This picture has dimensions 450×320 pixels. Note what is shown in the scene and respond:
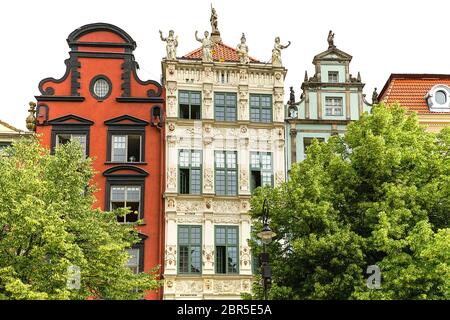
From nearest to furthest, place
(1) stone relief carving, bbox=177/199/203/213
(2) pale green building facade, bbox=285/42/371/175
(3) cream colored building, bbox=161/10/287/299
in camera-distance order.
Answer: (3) cream colored building, bbox=161/10/287/299 < (1) stone relief carving, bbox=177/199/203/213 < (2) pale green building facade, bbox=285/42/371/175

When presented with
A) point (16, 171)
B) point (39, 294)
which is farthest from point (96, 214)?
point (39, 294)

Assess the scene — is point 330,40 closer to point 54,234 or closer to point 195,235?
point 195,235

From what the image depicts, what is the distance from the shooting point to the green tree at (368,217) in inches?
987

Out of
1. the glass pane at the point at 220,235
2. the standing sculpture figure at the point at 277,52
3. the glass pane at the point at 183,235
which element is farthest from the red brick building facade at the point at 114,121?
the standing sculpture figure at the point at 277,52

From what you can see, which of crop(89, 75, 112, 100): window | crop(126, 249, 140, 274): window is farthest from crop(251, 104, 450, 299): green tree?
crop(89, 75, 112, 100): window

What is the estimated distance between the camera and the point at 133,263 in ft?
120

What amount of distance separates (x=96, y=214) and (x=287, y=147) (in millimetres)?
13382

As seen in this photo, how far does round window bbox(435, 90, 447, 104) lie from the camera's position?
137 feet

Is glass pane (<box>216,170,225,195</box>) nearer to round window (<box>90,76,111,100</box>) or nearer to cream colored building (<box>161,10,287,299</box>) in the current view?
cream colored building (<box>161,10,287,299</box>)

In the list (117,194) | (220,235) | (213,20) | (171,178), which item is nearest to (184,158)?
(171,178)

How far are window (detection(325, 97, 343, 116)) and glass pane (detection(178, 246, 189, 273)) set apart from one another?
1068 centimetres

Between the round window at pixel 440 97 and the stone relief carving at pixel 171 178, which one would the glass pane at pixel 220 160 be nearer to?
the stone relief carving at pixel 171 178
